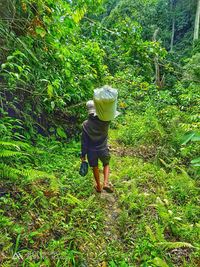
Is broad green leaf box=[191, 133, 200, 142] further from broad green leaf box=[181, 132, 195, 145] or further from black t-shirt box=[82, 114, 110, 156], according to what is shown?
black t-shirt box=[82, 114, 110, 156]

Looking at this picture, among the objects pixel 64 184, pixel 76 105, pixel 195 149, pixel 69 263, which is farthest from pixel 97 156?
pixel 195 149


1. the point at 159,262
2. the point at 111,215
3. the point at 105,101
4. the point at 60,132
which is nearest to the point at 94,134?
the point at 105,101

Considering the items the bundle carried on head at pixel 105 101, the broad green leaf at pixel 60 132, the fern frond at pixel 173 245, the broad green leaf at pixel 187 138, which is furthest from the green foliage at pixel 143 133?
the broad green leaf at pixel 187 138

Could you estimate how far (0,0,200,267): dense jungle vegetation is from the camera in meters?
3.72

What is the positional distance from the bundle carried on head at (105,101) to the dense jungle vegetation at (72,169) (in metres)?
0.78

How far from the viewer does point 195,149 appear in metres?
7.55

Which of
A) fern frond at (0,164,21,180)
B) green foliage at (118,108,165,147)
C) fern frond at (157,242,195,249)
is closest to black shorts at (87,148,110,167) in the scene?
fern frond at (0,164,21,180)

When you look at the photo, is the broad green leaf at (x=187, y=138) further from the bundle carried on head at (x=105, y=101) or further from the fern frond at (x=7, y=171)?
the fern frond at (x=7, y=171)

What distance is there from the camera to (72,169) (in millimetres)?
5676

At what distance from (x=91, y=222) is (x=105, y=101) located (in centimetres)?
173

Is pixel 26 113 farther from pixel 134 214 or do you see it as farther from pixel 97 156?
pixel 134 214

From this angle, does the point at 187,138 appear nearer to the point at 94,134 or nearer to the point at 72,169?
the point at 94,134

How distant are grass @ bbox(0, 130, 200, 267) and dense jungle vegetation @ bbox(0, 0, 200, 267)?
0.01 m

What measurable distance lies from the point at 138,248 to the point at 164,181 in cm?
236
